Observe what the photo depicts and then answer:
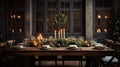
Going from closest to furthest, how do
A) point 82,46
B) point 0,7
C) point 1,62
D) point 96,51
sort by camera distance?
point 96,51
point 1,62
point 82,46
point 0,7

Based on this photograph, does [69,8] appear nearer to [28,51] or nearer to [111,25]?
[111,25]

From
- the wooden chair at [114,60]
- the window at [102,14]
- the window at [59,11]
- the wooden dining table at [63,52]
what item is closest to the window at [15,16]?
the window at [59,11]

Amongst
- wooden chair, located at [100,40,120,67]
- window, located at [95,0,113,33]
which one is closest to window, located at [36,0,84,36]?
window, located at [95,0,113,33]

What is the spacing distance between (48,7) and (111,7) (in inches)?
119

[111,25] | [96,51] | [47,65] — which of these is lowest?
[47,65]

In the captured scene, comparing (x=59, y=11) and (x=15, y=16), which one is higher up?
(x=59, y=11)

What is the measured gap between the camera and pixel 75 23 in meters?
11.2

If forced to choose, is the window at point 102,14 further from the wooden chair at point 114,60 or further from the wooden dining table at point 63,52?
the wooden dining table at point 63,52

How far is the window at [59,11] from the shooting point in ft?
36.5

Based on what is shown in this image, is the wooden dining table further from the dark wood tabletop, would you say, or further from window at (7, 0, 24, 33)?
window at (7, 0, 24, 33)

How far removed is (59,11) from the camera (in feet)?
36.5

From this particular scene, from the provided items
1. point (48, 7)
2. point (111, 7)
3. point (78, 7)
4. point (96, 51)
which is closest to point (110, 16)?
point (111, 7)

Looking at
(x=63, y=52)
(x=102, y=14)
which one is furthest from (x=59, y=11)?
(x=63, y=52)

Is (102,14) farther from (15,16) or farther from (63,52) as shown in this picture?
(63,52)
